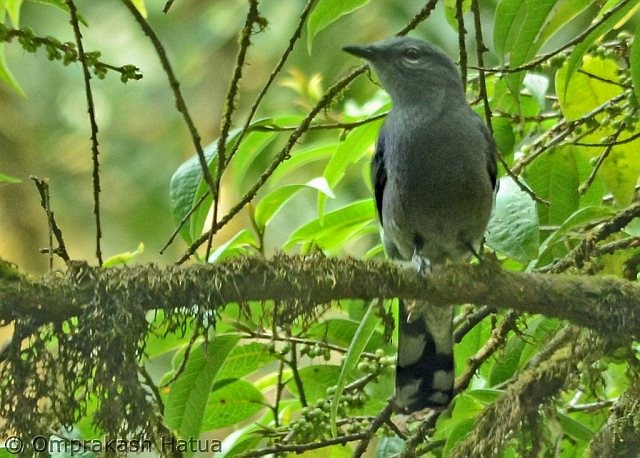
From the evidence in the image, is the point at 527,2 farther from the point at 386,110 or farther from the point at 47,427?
the point at 47,427

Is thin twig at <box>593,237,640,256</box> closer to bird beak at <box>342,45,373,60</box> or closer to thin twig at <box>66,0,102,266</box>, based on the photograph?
bird beak at <box>342,45,373,60</box>

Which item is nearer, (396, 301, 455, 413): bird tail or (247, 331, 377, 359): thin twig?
(247, 331, 377, 359): thin twig

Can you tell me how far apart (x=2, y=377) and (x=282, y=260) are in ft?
2.84

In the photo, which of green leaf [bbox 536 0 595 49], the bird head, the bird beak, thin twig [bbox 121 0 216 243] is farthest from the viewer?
the bird head

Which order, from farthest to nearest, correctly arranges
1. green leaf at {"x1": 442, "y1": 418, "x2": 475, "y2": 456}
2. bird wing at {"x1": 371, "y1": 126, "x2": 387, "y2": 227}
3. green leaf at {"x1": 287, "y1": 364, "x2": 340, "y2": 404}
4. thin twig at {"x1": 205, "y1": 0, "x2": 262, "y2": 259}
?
bird wing at {"x1": 371, "y1": 126, "x2": 387, "y2": 227} < green leaf at {"x1": 287, "y1": 364, "x2": 340, "y2": 404} < green leaf at {"x1": 442, "y1": 418, "x2": 475, "y2": 456} < thin twig at {"x1": 205, "y1": 0, "x2": 262, "y2": 259}

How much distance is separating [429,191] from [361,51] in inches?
32.8

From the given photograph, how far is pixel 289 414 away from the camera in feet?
14.5

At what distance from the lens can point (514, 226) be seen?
3500 mm

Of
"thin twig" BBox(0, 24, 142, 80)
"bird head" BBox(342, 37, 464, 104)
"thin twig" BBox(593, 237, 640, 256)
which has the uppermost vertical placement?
"bird head" BBox(342, 37, 464, 104)

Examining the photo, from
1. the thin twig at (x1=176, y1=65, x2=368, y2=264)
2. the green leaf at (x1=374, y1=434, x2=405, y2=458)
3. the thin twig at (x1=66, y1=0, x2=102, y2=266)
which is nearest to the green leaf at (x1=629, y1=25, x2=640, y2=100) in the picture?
the thin twig at (x1=176, y1=65, x2=368, y2=264)

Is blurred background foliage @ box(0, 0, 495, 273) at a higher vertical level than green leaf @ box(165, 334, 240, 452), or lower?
higher

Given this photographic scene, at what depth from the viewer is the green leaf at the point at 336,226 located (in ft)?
14.1

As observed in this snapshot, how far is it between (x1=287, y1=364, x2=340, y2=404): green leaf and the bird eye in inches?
67.8

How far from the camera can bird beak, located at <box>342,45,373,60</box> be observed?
15.0 ft
